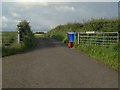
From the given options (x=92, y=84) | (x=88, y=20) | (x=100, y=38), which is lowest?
(x=92, y=84)

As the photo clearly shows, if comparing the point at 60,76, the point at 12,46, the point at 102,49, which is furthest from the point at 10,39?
the point at 60,76

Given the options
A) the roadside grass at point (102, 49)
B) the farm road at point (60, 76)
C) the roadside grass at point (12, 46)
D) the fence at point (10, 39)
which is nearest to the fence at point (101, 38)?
the roadside grass at point (102, 49)

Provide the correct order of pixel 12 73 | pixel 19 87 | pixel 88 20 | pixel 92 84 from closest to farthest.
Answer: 1. pixel 19 87
2. pixel 92 84
3. pixel 12 73
4. pixel 88 20

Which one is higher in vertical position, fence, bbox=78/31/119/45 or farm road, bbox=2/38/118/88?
fence, bbox=78/31/119/45

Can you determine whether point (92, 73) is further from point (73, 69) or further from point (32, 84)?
point (32, 84)

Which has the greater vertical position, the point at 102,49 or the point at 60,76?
the point at 102,49

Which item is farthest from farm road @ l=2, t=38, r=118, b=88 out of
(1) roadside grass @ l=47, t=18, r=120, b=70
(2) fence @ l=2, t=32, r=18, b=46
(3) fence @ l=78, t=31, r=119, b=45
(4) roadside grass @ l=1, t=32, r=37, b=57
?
(2) fence @ l=2, t=32, r=18, b=46

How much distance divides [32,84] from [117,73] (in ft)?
13.0

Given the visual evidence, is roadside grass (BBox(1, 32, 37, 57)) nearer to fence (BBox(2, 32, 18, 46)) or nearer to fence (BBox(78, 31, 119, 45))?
fence (BBox(2, 32, 18, 46))

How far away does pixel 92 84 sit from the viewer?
934cm

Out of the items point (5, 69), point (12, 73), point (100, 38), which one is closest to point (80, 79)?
point (12, 73)

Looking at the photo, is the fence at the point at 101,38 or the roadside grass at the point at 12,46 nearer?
the roadside grass at the point at 12,46

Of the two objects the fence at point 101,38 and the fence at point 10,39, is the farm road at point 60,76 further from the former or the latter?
the fence at point 10,39

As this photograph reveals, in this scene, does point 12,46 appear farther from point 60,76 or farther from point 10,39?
point 60,76
